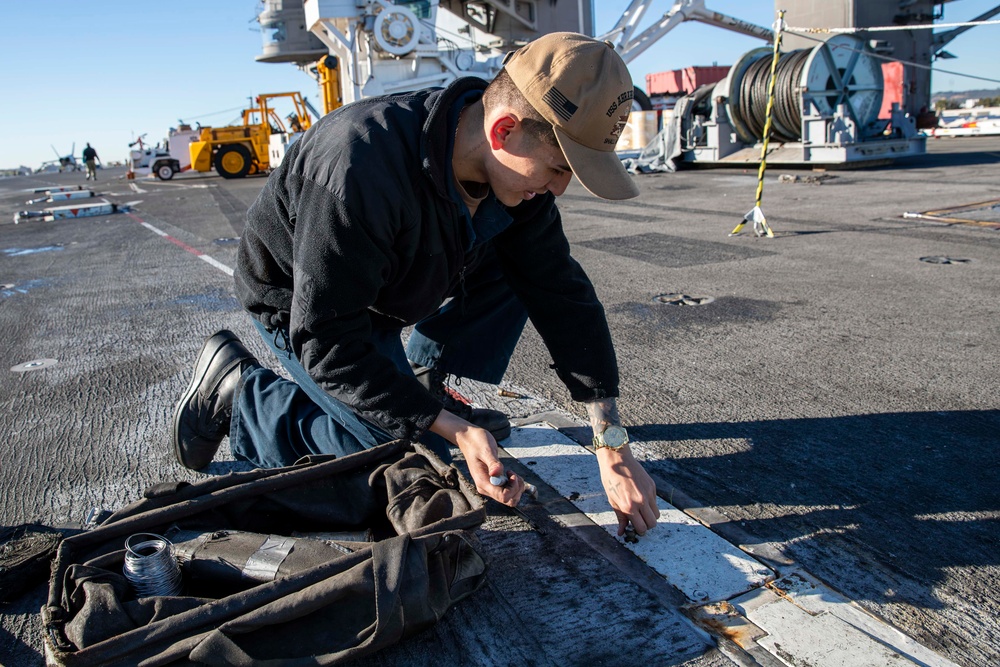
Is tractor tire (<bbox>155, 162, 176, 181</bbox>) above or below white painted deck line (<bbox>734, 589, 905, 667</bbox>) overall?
above

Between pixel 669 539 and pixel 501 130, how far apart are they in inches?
46.1

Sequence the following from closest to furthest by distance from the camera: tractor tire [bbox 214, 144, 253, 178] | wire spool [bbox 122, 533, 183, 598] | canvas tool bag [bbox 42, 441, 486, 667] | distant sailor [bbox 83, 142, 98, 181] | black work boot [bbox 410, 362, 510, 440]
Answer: canvas tool bag [bbox 42, 441, 486, 667]
wire spool [bbox 122, 533, 183, 598]
black work boot [bbox 410, 362, 510, 440]
tractor tire [bbox 214, 144, 253, 178]
distant sailor [bbox 83, 142, 98, 181]

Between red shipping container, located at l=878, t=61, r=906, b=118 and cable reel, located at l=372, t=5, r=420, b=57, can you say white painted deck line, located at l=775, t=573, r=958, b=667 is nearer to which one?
red shipping container, located at l=878, t=61, r=906, b=118

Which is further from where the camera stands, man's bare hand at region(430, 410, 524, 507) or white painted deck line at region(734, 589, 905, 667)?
man's bare hand at region(430, 410, 524, 507)

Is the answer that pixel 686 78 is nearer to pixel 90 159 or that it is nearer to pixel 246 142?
pixel 246 142

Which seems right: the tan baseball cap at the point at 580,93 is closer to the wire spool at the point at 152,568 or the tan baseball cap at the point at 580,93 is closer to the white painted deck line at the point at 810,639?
the white painted deck line at the point at 810,639

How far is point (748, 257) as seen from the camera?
5910 mm

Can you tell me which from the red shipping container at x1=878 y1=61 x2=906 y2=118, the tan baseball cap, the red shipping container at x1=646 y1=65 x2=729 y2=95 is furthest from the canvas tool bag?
the red shipping container at x1=646 y1=65 x2=729 y2=95

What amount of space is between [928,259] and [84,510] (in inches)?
213

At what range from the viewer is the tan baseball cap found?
1773 mm

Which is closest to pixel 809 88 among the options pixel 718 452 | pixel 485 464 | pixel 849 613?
pixel 718 452

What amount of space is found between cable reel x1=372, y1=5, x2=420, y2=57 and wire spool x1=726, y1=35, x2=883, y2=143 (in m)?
10.0

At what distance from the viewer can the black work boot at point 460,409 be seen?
2.69 metres

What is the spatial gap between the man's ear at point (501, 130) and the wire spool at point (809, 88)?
12.6m
